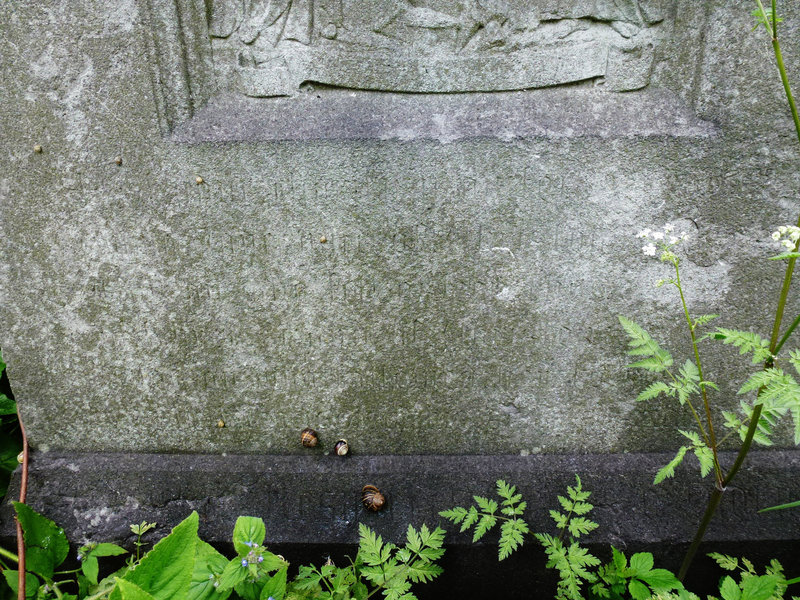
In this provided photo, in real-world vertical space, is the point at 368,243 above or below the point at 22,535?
above

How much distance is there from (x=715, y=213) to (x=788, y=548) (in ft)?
3.81

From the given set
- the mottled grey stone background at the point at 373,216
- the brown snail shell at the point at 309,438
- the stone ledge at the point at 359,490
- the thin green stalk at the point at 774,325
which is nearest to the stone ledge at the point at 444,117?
the mottled grey stone background at the point at 373,216

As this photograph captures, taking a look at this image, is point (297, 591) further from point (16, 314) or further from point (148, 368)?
point (16, 314)

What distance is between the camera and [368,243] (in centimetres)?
171

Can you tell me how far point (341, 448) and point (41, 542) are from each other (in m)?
1.01

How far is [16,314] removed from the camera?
1.75m

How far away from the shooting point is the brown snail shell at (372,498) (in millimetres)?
1770

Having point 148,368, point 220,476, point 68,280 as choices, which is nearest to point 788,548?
point 220,476

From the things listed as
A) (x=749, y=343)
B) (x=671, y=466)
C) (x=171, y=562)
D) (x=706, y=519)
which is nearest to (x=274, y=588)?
(x=171, y=562)

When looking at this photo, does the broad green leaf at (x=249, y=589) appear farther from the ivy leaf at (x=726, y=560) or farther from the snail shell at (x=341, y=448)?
the ivy leaf at (x=726, y=560)

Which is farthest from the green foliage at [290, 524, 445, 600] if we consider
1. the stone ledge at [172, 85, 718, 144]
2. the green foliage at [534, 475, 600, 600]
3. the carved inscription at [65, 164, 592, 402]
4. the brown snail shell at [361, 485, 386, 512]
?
the stone ledge at [172, 85, 718, 144]

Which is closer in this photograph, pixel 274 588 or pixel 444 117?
pixel 274 588

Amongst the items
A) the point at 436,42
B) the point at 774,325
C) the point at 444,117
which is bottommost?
the point at 774,325

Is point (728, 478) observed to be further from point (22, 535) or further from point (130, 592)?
point (22, 535)
